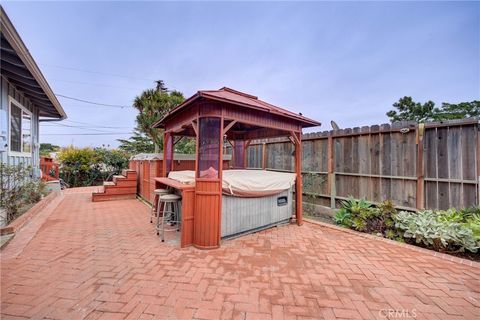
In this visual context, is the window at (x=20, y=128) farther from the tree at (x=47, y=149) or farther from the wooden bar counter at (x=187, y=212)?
the tree at (x=47, y=149)

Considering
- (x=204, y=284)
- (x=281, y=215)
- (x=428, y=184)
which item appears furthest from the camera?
(x=281, y=215)

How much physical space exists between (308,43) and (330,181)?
5772mm

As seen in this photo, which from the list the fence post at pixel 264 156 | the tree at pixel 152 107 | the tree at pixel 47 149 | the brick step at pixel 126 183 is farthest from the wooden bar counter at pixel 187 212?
the tree at pixel 47 149

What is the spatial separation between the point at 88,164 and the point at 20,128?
5663mm

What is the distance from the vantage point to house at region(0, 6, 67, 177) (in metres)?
3.10

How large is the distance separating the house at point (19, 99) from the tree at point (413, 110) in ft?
69.0

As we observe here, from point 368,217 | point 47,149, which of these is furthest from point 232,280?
point 47,149

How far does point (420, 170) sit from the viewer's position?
3949 mm

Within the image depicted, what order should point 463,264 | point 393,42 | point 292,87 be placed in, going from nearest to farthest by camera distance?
point 463,264 → point 393,42 → point 292,87

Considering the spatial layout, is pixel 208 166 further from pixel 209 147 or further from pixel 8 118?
pixel 8 118

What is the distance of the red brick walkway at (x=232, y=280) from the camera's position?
1968mm

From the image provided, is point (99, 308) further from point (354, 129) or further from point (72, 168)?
point (72, 168)

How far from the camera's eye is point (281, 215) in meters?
4.80

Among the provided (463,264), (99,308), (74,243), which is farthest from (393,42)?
(74,243)
